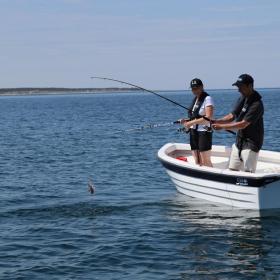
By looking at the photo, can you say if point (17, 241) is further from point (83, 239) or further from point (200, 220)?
point (200, 220)

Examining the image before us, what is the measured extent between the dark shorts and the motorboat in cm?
38

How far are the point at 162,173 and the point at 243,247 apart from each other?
7884 millimetres

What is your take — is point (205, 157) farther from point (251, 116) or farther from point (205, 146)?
point (251, 116)

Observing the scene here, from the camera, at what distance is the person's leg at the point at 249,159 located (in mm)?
11156

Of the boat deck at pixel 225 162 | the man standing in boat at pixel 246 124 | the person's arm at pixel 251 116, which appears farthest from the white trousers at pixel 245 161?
the boat deck at pixel 225 162

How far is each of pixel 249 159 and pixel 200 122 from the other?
1.13m

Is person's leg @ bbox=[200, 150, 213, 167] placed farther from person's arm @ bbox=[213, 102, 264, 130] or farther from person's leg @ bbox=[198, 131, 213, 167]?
person's arm @ bbox=[213, 102, 264, 130]

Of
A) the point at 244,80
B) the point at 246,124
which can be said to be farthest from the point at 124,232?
the point at 244,80

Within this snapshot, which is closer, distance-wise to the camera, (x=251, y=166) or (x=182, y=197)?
(x=251, y=166)

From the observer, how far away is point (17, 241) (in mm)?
10141

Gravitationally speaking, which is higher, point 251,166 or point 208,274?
point 251,166

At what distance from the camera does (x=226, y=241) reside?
9828 mm

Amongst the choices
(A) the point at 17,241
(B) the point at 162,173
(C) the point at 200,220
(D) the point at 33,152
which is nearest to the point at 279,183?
(C) the point at 200,220

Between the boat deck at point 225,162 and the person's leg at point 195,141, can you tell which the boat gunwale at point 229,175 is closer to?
the person's leg at point 195,141
